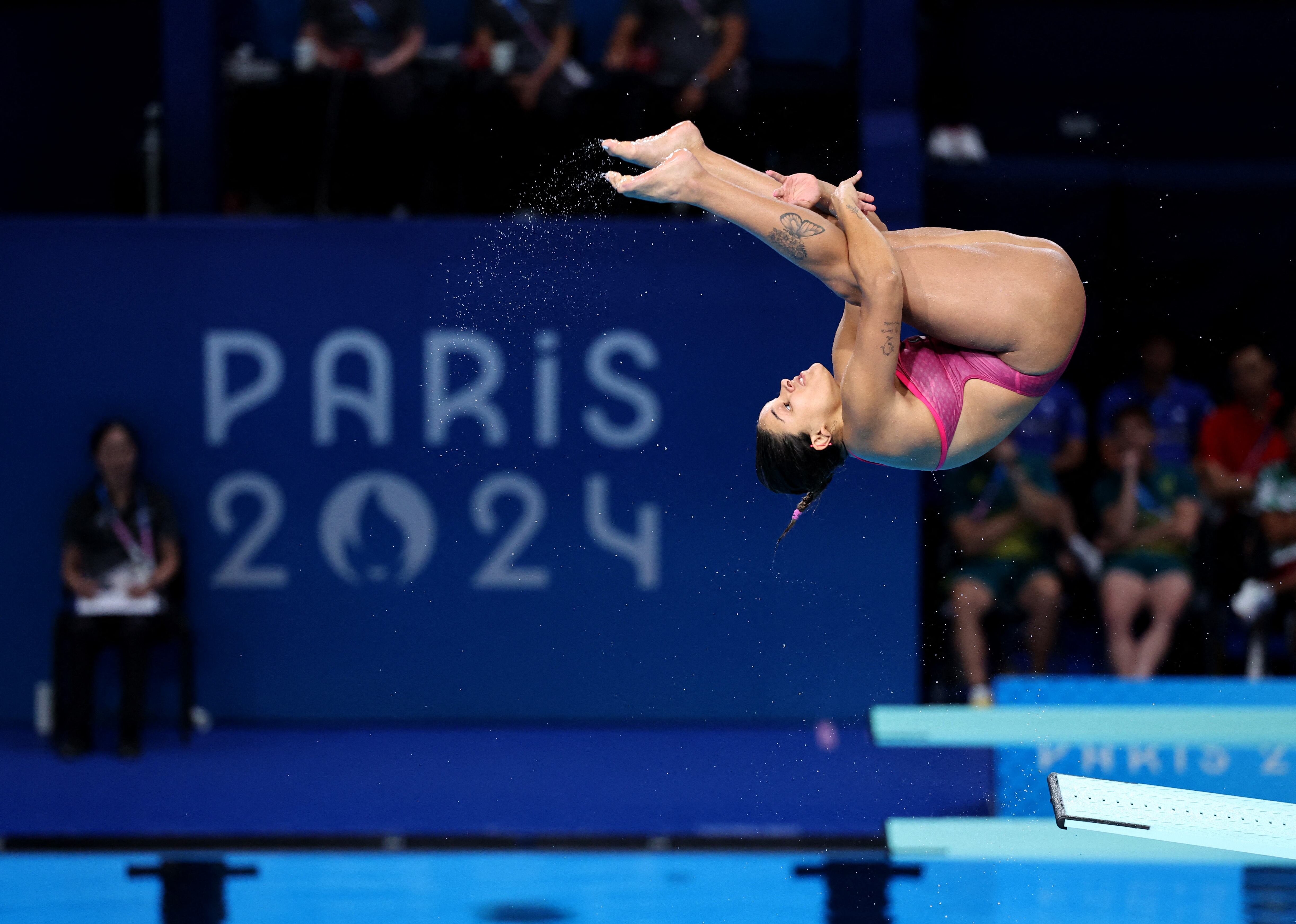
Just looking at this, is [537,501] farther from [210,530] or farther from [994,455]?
[994,455]

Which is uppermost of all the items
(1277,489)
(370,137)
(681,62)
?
(681,62)

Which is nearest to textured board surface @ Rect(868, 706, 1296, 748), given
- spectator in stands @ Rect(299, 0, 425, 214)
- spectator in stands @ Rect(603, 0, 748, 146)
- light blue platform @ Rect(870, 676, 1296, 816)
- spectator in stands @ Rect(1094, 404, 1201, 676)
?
light blue platform @ Rect(870, 676, 1296, 816)

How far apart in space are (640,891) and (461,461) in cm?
269

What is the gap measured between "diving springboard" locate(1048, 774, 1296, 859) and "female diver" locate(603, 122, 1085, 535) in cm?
99

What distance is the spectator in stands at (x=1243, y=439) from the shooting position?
6828 millimetres

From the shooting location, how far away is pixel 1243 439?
6.89 metres

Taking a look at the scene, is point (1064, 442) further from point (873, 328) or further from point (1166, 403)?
point (873, 328)

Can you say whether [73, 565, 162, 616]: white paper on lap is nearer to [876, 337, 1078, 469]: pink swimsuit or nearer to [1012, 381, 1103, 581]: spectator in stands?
[1012, 381, 1103, 581]: spectator in stands

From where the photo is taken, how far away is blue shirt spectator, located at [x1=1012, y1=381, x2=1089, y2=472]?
7031mm

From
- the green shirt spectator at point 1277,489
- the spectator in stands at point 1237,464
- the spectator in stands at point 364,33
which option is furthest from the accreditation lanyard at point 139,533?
the green shirt spectator at point 1277,489

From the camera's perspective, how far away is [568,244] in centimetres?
702

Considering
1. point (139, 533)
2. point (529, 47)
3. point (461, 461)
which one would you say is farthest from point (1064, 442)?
point (139, 533)

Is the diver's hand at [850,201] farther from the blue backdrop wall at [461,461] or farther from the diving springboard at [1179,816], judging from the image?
the blue backdrop wall at [461,461]

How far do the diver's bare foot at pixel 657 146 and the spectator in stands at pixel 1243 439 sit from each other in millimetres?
4005
